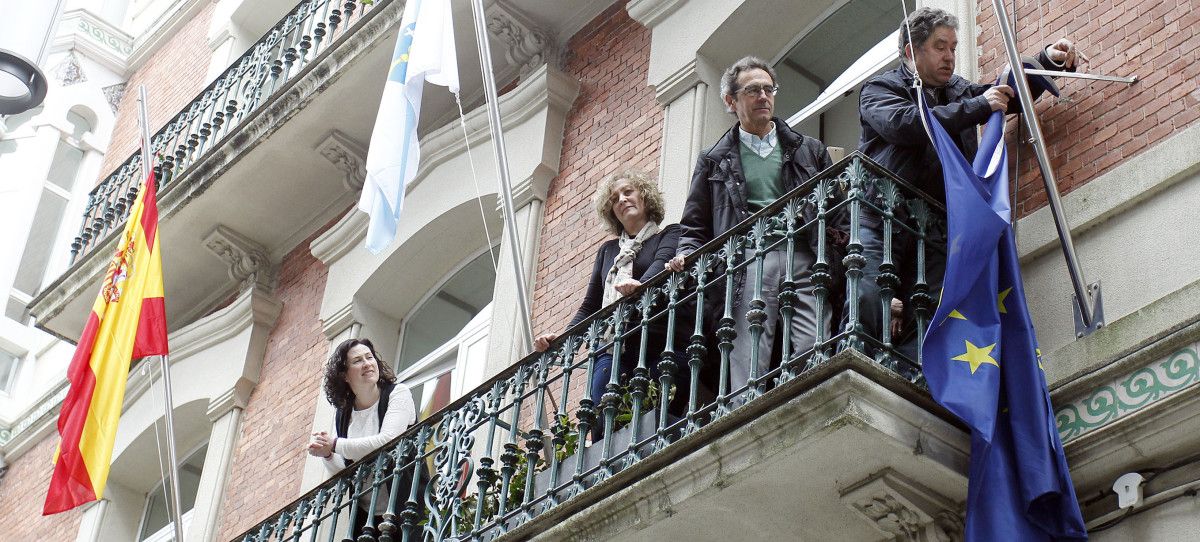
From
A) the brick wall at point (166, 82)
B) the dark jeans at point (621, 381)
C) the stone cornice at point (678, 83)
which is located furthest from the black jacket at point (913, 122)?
the brick wall at point (166, 82)

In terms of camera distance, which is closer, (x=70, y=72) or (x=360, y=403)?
(x=360, y=403)

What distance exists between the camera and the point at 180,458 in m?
13.9

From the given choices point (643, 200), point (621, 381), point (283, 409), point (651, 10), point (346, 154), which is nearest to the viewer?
point (621, 381)

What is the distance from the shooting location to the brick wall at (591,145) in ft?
32.7

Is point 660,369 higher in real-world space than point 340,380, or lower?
lower

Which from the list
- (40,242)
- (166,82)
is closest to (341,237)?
(166,82)

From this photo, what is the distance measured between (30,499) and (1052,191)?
11632 mm

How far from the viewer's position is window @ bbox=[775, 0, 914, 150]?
941cm

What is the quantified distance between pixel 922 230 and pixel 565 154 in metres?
4.41

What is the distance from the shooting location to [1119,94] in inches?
275

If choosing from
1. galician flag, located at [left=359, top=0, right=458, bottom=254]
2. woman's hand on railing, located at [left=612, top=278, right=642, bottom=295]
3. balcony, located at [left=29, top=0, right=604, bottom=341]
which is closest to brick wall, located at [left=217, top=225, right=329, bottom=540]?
balcony, located at [left=29, top=0, right=604, bottom=341]

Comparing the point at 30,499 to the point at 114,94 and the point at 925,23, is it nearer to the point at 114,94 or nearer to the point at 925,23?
the point at 114,94

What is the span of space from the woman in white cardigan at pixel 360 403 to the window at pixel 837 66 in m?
2.73

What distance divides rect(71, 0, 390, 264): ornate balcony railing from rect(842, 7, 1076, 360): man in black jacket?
678 centimetres
